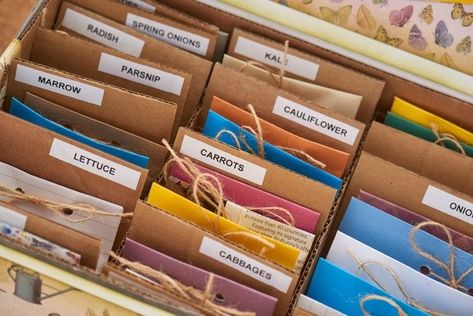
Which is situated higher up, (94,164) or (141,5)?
(141,5)

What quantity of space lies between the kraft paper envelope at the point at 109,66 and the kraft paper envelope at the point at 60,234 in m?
0.38

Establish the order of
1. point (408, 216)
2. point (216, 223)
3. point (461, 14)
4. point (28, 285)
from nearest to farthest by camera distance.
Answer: point (28, 285)
point (216, 223)
point (408, 216)
point (461, 14)

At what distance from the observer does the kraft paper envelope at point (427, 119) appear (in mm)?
1436

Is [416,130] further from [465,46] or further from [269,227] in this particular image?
[269,227]

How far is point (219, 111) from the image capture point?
1.39 m

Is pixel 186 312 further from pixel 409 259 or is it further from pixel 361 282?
pixel 409 259

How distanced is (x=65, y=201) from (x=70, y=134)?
0.37 ft

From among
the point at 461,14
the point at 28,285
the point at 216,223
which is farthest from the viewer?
the point at 461,14

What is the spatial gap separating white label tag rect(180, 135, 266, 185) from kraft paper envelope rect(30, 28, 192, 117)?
15cm

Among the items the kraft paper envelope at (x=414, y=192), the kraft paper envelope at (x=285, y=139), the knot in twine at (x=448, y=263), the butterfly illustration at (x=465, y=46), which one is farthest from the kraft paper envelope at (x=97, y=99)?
the butterfly illustration at (x=465, y=46)

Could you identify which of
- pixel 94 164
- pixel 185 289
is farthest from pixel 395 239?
pixel 94 164

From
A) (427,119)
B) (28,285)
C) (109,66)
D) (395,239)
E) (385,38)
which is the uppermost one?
(385,38)

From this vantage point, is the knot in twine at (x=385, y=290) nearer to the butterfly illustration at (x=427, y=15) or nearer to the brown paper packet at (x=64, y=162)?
the brown paper packet at (x=64, y=162)

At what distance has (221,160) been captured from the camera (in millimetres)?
1279
